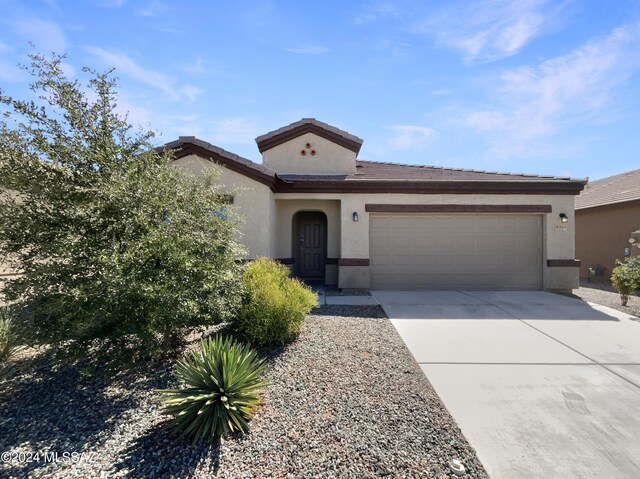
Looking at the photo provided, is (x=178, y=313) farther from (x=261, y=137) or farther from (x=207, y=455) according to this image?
(x=261, y=137)

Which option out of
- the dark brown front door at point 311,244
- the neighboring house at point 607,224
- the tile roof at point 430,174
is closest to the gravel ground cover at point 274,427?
the dark brown front door at point 311,244

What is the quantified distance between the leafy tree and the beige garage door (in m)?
7.16

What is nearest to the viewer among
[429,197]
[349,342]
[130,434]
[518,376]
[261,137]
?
[130,434]

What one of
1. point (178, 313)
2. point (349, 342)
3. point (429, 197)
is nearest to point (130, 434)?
point (178, 313)

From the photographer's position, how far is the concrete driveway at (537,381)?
303 centimetres

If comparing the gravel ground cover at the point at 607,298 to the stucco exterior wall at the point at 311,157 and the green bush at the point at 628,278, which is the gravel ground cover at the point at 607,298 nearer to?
the green bush at the point at 628,278

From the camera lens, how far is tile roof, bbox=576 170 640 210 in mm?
13503

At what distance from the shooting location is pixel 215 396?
10.9 feet

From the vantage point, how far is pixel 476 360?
5.16 m

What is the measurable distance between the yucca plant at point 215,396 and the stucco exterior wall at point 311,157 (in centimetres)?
854

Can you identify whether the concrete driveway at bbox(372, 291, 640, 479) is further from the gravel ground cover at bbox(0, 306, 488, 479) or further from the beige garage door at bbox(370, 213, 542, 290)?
the beige garage door at bbox(370, 213, 542, 290)

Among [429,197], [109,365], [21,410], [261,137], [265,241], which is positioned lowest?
[21,410]

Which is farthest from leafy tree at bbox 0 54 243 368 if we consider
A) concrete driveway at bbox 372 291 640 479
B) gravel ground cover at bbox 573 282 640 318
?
gravel ground cover at bbox 573 282 640 318

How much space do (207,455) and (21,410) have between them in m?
2.63
